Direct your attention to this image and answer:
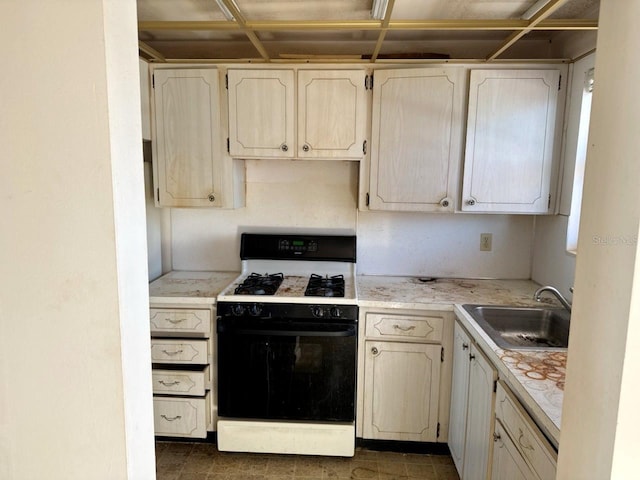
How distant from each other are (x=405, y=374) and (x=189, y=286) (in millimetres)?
1318

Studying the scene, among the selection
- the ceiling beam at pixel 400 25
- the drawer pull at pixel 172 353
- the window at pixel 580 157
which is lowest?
the drawer pull at pixel 172 353

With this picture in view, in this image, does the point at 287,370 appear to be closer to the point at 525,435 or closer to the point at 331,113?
the point at 525,435

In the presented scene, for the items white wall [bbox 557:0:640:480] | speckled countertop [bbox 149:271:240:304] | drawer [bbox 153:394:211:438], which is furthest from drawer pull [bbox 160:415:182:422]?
white wall [bbox 557:0:640:480]

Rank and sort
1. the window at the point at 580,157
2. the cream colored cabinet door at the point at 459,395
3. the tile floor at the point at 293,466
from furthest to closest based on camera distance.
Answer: the tile floor at the point at 293,466
the window at the point at 580,157
the cream colored cabinet door at the point at 459,395

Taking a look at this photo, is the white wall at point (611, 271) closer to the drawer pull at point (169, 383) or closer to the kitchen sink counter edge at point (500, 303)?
the kitchen sink counter edge at point (500, 303)

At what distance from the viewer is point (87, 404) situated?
79 centimetres

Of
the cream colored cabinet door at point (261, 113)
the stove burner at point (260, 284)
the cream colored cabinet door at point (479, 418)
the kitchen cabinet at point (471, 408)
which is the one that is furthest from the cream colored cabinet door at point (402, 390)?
the cream colored cabinet door at point (261, 113)

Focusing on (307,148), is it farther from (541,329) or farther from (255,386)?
(541,329)

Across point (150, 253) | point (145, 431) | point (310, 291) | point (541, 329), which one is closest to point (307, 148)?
point (310, 291)

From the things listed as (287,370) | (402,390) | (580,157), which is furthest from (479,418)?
(580,157)

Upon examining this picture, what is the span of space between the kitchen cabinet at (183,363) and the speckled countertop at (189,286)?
0.14 feet

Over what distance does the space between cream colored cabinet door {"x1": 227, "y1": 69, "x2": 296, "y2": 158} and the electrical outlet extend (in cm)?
131

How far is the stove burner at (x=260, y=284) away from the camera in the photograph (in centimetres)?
221

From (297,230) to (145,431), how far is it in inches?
74.1
